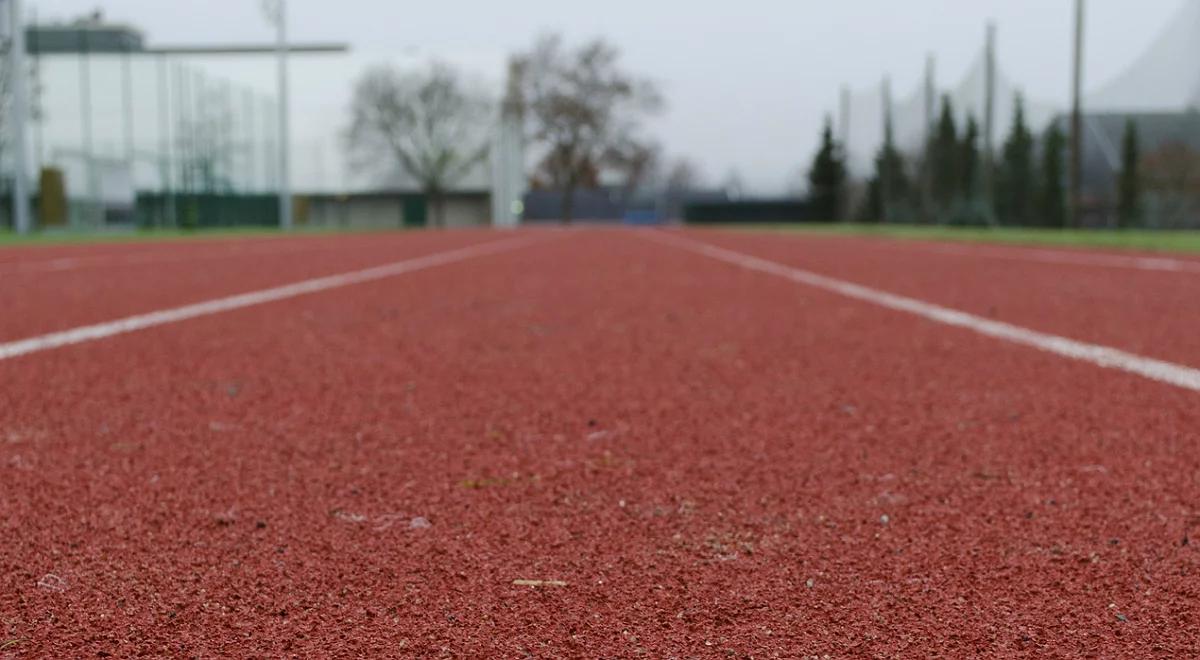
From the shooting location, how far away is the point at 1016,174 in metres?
44.9

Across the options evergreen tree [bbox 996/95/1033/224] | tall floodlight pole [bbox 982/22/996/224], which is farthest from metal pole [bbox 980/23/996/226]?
evergreen tree [bbox 996/95/1033/224]

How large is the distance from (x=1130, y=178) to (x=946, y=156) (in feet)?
35.4

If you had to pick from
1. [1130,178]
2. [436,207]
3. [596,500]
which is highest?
[1130,178]

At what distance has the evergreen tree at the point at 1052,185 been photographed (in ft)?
131

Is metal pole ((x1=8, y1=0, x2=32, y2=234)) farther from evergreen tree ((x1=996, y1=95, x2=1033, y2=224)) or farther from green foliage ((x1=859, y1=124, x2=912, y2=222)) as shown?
green foliage ((x1=859, y1=124, x2=912, y2=222))

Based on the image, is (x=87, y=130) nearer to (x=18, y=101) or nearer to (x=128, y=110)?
(x=128, y=110)

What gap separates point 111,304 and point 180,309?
1.81ft

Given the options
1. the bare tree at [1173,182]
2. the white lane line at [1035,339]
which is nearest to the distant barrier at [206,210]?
the bare tree at [1173,182]

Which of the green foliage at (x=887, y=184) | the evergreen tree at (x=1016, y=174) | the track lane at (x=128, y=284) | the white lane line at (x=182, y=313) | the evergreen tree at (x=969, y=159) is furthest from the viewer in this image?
the green foliage at (x=887, y=184)

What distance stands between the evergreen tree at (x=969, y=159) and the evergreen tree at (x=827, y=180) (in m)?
11.7

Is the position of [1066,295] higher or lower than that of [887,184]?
lower

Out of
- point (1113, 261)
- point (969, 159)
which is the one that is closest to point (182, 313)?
point (1113, 261)

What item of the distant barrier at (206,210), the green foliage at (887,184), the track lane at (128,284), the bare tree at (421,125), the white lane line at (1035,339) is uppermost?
the bare tree at (421,125)

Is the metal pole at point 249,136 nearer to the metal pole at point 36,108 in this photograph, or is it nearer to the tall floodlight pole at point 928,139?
the metal pole at point 36,108
